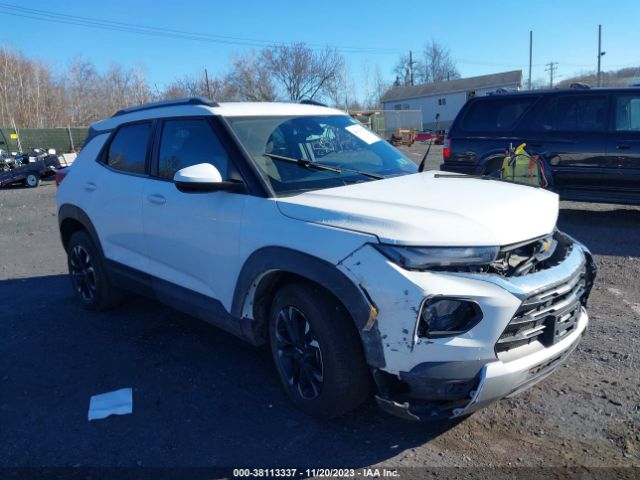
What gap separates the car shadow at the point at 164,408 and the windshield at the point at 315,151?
1.43 meters

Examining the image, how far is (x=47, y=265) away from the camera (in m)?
7.39

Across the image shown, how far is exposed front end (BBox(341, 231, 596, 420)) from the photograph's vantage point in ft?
8.29

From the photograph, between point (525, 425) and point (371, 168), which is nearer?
point (525, 425)


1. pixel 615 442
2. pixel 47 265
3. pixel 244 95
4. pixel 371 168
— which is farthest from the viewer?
pixel 244 95

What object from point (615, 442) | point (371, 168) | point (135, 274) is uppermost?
Result: point (371, 168)

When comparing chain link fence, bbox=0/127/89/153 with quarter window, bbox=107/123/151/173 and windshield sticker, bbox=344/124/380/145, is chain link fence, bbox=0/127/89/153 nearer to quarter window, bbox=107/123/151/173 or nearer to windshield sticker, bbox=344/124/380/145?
quarter window, bbox=107/123/151/173

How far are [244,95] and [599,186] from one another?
45.8m

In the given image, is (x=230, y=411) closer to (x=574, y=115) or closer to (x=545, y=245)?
(x=545, y=245)

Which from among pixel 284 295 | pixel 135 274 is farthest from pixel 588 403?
pixel 135 274

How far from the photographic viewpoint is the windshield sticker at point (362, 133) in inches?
170

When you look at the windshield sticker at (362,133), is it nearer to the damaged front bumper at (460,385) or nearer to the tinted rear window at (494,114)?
the damaged front bumper at (460,385)

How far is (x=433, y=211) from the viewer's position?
9.32 ft

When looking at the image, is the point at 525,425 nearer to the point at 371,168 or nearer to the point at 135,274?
the point at 371,168

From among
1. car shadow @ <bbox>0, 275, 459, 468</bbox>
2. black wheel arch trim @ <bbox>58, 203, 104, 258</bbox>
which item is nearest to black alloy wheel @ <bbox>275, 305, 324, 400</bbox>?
car shadow @ <bbox>0, 275, 459, 468</bbox>
